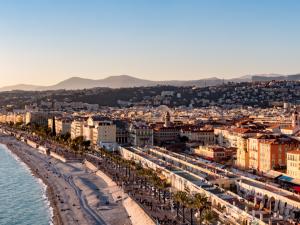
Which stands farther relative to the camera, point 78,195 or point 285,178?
point 78,195

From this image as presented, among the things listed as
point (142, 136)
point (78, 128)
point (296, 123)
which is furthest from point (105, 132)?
point (296, 123)

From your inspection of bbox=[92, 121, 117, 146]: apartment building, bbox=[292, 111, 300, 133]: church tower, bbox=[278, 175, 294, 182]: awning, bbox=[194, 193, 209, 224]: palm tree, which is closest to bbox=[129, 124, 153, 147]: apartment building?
bbox=[92, 121, 117, 146]: apartment building

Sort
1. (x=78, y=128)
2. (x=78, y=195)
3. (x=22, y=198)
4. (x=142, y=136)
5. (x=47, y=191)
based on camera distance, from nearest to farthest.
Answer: (x=78, y=195)
(x=22, y=198)
(x=47, y=191)
(x=142, y=136)
(x=78, y=128)

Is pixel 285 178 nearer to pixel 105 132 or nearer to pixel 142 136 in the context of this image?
pixel 142 136

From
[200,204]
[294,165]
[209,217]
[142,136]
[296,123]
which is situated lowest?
[142,136]

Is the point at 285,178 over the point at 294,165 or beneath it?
beneath

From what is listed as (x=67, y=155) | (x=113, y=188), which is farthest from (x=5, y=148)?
(x=113, y=188)
